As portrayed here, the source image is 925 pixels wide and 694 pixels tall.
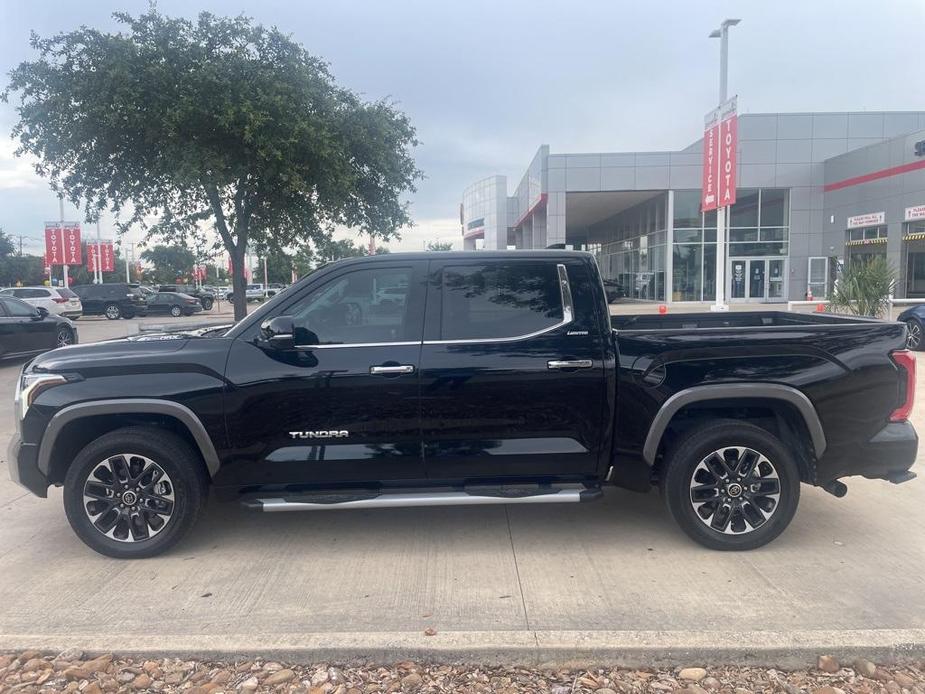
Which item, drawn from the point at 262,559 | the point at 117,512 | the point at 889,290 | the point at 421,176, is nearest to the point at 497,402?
the point at 262,559

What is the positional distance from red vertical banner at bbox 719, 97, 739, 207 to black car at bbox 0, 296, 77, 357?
16.5m

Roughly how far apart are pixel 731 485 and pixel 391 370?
87.6 inches

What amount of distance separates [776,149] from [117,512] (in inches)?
1278

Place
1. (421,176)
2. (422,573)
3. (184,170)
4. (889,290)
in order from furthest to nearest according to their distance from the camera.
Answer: (421,176) < (889,290) < (184,170) < (422,573)

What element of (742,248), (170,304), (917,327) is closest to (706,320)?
(917,327)

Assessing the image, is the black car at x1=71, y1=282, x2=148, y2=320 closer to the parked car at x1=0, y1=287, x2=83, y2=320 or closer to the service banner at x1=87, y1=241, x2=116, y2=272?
the parked car at x1=0, y1=287, x2=83, y2=320

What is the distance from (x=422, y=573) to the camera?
432 centimetres

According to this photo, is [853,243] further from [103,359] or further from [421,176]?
[103,359]

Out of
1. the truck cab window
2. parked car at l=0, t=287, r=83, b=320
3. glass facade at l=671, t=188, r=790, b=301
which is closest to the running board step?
the truck cab window

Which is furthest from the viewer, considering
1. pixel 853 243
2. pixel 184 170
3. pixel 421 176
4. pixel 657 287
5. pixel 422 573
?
pixel 657 287

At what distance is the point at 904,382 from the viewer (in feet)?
14.6

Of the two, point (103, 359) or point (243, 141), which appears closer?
point (103, 359)

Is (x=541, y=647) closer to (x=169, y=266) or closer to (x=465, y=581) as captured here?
(x=465, y=581)

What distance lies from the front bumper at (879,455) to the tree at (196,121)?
11037 mm
